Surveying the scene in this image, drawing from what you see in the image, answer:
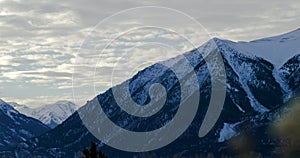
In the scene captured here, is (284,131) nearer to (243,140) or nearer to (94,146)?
(243,140)

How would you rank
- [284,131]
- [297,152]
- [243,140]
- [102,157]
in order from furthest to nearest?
[297,152]
[243,140]
[284,131]
[102,157]

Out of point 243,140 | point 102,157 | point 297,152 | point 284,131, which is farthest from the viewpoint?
point 297,152

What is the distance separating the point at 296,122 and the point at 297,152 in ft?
79.3

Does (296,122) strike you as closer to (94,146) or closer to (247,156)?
(247,156)

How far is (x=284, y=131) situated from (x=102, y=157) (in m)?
21.5

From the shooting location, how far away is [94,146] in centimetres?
6556

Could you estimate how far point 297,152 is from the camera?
302 feet

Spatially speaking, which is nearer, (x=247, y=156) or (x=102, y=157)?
(x=102, y=157)

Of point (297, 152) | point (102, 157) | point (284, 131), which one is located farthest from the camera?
point (297, 152)

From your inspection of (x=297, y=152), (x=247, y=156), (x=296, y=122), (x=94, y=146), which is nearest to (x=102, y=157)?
(x=94, y=146)

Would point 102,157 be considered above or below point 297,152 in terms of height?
above

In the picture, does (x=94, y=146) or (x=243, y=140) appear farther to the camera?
(x=243, y=140)

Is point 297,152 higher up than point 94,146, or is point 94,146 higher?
point 94,146

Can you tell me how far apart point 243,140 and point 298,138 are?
1147cm
